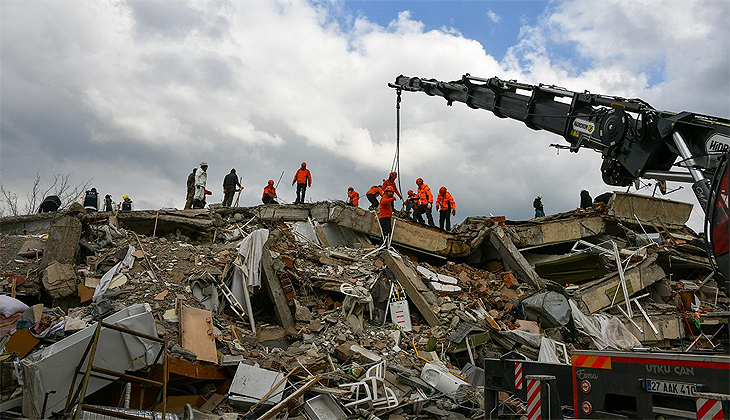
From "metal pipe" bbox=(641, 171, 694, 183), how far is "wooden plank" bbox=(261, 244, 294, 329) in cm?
601

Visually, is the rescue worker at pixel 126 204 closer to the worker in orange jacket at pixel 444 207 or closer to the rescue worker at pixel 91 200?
the rescue worker at pixel 91 200

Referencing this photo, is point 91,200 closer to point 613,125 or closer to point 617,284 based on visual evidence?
point 613,125

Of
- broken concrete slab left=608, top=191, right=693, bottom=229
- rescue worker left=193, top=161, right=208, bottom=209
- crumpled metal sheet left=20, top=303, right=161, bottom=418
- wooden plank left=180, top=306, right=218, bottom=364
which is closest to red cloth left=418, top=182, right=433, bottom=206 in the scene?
broken concrete slab left=608, top=191, right=693, bottom=229

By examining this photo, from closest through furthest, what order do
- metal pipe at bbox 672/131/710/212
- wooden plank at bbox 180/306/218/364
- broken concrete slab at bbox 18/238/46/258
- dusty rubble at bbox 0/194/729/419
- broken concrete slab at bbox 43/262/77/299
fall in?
metal pipe at bbox 672/131/710/212
dusty rubble at bbox 0/194/729/419
wooden plank at bbox 180/306/218/364
broken concrete slab at bbox 43/262/77/299
broken concrete slab at bbox 18/238/46/258

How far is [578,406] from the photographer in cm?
418

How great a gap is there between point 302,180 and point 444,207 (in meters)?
4.25

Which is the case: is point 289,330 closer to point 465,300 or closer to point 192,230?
point 465,300

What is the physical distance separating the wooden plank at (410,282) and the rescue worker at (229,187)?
19.6 feet

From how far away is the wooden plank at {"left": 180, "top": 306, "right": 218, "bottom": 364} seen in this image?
6.84 meters

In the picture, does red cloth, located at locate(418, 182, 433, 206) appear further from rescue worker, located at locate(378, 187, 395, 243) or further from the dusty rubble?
rescue worker, located at locate(378, 187, 395, 243)

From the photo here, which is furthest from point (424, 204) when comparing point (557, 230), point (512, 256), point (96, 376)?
point (96, 376)

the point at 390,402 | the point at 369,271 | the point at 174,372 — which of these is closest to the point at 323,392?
the point at 390,402

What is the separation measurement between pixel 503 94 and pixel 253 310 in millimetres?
5800

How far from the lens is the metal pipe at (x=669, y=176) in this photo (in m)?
4.87
